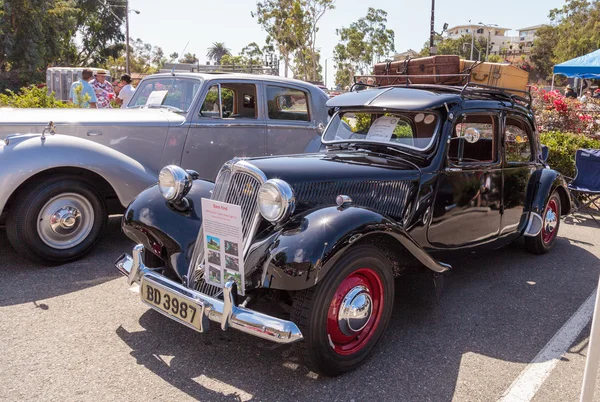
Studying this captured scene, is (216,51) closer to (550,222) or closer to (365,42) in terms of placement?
(365,42)

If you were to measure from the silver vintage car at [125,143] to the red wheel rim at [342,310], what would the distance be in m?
1.66

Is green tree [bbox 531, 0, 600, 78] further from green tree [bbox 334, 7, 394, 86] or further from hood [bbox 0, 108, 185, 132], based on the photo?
hood [bbox 0, 108, 185, 132]

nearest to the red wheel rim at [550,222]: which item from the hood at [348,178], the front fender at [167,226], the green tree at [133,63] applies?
the hood at [348,178]

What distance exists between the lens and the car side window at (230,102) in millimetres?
5742

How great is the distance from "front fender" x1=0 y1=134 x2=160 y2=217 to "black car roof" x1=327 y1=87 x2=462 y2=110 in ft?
7.19

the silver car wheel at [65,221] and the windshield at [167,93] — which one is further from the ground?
the windshield at [167,93]

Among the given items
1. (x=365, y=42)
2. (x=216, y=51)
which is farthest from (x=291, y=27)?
(x=216, y=51)

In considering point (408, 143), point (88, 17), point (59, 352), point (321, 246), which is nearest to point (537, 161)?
point (408, 143)

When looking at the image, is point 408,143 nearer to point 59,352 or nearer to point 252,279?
point 252,279

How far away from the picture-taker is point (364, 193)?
10.9 feet

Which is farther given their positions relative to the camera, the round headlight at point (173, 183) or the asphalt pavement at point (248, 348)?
the round headlight at point (173, 183)

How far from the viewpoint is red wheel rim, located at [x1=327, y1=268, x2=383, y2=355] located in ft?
9.15

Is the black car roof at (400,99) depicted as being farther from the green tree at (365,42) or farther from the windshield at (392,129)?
the green tree at (365,42)

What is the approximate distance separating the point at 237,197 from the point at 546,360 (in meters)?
2.22
